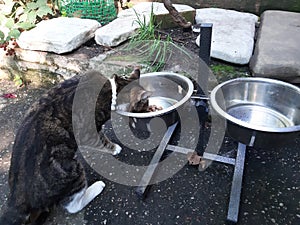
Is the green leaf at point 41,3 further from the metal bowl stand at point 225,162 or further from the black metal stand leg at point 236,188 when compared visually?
the black metal stand leg at point 236,188

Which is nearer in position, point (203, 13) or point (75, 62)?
point (75, 62)

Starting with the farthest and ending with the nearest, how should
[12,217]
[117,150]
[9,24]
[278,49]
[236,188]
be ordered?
[9,24] < [278,49] < [117,150] < [236,188] < [12,217]

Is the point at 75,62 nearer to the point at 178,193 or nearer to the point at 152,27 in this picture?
the point at 152,27

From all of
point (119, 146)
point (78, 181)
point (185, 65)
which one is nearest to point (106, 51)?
point (185, 65)

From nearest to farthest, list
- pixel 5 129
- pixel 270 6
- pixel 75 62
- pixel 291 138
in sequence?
pixel 291 138, pixel 5 129, pixel 75 62, pixel 270 6

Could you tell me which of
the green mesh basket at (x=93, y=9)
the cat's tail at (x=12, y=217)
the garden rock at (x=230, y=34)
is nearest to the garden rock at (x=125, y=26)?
the green mesh basket at (x=93, y=9)

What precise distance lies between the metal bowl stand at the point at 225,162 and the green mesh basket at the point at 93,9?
1.75 meters

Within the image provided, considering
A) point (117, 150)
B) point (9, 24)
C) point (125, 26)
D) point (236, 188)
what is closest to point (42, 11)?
point (9, 24)

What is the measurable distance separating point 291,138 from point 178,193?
0.71 metres

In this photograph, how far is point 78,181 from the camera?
1.66m

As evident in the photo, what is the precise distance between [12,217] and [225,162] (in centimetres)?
121

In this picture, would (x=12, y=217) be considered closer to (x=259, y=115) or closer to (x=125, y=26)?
(x=259, y=115)

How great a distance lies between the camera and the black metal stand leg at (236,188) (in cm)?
160

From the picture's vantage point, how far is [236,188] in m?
1.70
